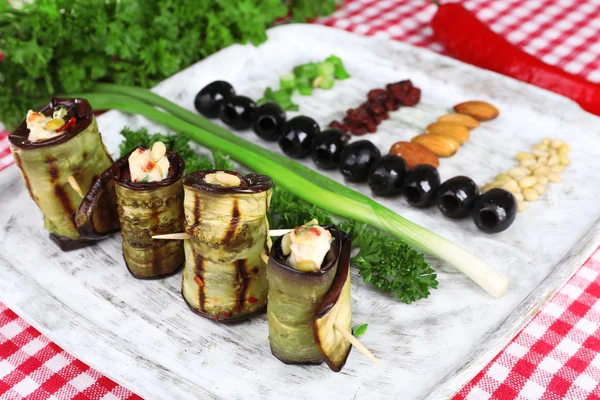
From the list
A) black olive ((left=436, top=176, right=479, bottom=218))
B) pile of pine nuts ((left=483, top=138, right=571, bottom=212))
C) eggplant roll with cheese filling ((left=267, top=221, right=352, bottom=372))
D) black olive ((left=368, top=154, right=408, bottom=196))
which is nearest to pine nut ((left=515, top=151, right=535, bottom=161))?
pile of pine nuts ((left=483, top=138, right=571, bottom=212))

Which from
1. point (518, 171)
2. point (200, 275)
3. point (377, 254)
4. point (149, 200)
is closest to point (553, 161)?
point (518, 171)

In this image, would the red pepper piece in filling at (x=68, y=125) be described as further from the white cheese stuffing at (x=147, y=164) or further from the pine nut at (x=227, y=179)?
the pine nut at (x=227, y=179)

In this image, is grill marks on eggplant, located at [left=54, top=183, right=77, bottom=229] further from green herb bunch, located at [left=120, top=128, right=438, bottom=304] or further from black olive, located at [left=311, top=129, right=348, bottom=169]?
black olive, located at [left=311, top=129, right=348, bottom=169]

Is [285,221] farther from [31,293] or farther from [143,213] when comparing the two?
[31,293]

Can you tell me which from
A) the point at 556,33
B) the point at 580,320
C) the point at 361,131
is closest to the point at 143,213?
the point at 361,131

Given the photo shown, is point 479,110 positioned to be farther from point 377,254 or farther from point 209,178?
point 209,178

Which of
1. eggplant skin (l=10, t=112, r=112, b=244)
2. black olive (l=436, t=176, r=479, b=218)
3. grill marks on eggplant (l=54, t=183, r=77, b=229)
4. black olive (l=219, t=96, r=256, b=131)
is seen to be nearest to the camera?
eggplant skin (l=10, t=112, r=112, b=244)
